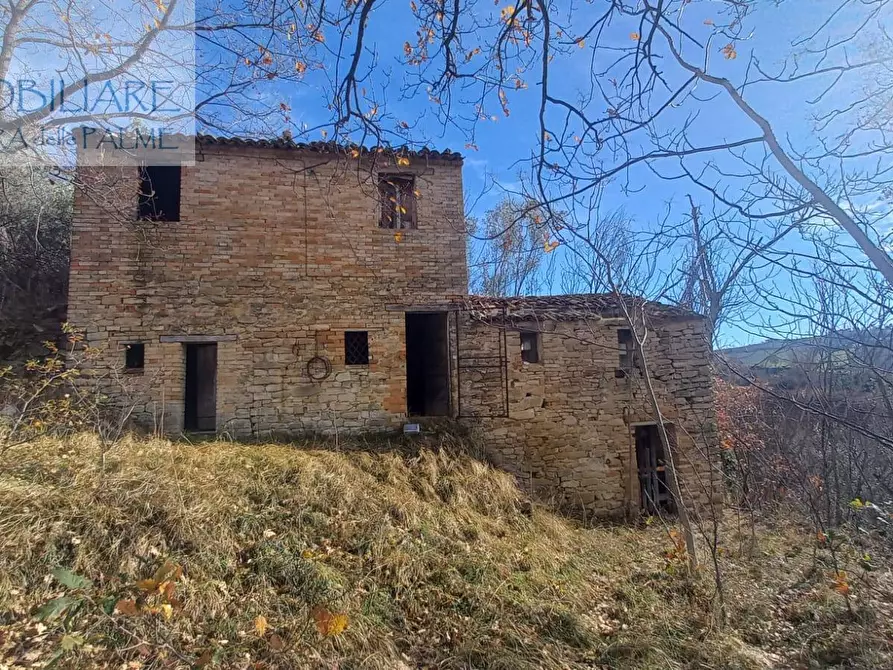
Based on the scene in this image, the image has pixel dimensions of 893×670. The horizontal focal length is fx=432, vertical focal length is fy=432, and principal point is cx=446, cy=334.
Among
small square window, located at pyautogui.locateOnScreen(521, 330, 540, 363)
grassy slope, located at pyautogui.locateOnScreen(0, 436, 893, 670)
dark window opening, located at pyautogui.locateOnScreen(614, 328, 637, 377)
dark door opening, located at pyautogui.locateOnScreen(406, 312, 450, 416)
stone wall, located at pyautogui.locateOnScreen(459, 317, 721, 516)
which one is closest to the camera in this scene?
grassy slope, located at pyautogui.locateOnScreen(0, 436, 893, 670)

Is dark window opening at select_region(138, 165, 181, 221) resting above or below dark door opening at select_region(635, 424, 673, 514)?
above

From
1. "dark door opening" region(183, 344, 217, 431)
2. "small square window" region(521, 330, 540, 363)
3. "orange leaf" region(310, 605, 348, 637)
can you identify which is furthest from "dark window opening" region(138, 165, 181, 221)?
"orange leaf" region(310, 605, 348, 637)

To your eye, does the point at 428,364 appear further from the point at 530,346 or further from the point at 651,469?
the point at 651,469

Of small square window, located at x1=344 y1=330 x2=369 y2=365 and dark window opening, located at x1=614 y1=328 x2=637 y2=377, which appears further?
dark window opening, located at x1=614 y1=328 x2=637 y2=377

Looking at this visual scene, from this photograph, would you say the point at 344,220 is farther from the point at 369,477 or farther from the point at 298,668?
the point at 298,668

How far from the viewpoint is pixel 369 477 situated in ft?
20.6

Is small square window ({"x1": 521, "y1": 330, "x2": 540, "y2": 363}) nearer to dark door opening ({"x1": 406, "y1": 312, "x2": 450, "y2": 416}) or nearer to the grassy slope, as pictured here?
dark door opening ({"x1": 406, "y1": 312, "x2": 450, "y2": 416})

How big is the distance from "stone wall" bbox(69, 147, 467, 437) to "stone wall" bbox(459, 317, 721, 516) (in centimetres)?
168

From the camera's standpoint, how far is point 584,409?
8195mm

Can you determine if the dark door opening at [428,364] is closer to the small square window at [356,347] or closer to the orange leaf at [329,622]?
the small square window at [356,347]

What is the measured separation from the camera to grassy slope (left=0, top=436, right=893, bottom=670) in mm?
3605

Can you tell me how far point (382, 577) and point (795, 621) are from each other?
431 centimetres

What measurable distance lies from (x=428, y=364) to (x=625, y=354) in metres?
4.07

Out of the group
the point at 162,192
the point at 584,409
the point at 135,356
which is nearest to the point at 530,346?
the point at 584,409
